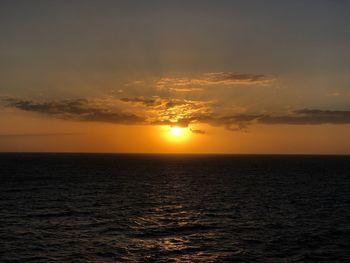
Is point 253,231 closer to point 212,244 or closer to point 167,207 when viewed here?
point 212,244

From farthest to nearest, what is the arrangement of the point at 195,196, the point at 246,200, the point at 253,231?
1. the point at 195,196
2. the point at 246,200
3. the point at 253,231

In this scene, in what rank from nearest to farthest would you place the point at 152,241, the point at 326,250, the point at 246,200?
the point at 326,250, the point at 152,241, the point at 246,200

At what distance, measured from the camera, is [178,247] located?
41594 millimetres

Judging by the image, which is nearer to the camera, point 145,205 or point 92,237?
point 92,237

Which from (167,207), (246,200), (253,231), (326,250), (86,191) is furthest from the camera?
(86,191)

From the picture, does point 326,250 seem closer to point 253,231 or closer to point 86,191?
point 253,231

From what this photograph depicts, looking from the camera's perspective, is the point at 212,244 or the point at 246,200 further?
the point at 246,200

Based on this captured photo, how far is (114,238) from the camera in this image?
44625mm

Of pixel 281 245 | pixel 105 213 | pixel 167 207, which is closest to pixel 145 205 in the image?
pixel 167 207

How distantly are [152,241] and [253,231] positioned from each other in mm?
12281

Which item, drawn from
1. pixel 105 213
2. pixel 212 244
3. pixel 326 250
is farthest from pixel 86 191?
pixel 326 250

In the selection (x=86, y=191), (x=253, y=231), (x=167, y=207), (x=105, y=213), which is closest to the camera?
(x=253, y=231)

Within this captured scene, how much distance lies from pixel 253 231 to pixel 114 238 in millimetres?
15786

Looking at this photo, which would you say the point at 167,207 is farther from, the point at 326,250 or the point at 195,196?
the point at 326,250
